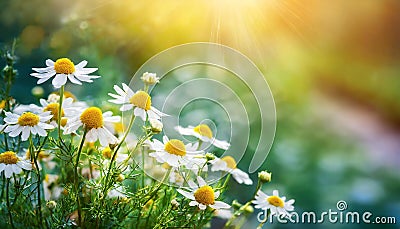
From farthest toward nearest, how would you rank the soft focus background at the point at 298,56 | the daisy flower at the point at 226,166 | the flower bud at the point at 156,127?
the soft focus background at the point at 298,56 → the daisy flower at the point at 226,166 → the flower bud at the point at 156,127

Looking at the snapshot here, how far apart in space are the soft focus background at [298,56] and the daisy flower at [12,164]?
92 cm

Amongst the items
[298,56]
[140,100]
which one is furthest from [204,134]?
[298,56]

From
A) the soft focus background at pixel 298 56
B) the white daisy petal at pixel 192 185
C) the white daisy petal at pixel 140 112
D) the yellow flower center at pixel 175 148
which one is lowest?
the white daisy petal at pixel 192 185

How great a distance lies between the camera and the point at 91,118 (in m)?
0.69

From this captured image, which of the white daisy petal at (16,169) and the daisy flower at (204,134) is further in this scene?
the daisy flower at (204,134)

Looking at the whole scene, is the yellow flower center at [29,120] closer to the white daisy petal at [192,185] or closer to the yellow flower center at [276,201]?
the white daisy petal at [192,185]

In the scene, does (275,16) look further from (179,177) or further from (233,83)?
(179,177)

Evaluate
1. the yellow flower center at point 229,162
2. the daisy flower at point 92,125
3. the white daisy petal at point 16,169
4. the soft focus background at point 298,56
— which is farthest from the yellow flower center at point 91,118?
the soft focus background at point 298,56

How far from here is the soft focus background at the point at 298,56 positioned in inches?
68.4

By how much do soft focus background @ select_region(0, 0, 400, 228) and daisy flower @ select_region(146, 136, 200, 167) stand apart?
0.93 m

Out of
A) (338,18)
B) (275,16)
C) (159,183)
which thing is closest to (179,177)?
(159,183)

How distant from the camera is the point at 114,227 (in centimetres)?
76

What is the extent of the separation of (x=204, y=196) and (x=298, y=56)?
1.50 metres

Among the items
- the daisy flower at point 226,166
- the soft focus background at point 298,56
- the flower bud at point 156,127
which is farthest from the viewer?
the soft focus background at point 298,56
